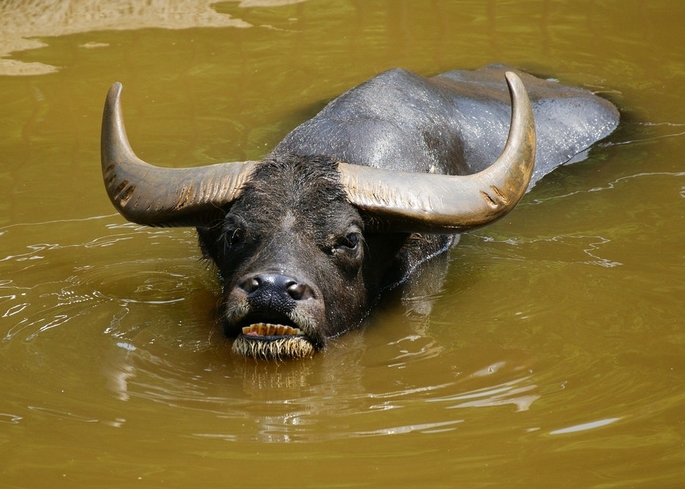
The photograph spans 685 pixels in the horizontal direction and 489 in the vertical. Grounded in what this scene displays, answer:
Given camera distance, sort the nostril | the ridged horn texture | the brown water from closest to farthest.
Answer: the brown water → the nostril → the ridged horn texture

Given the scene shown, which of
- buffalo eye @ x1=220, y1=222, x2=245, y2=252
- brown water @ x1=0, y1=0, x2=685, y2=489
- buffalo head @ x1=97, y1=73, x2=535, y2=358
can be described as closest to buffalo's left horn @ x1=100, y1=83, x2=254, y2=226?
buffalo head @ x1=97, y1=73, x2=535, y2=358

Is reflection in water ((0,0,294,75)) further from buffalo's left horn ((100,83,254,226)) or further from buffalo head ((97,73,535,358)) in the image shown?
buffalo head ((97,73,535,358))

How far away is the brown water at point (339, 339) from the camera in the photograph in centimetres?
363

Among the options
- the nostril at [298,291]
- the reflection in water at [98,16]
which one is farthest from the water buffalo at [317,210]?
the reflection in water at [98,16]

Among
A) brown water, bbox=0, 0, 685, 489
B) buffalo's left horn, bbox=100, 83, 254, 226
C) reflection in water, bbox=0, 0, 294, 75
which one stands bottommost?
brown water, bbox=0, 0, 685, 489

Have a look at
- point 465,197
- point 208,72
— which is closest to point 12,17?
point 208,72

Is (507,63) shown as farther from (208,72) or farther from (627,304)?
(627,304)

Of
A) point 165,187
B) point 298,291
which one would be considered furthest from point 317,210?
point 165,187

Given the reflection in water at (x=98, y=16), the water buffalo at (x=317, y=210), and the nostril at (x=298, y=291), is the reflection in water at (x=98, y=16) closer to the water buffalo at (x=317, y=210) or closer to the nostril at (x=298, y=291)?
the water buffalo at (x=317, y=210)

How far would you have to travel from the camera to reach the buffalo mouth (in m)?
4.52

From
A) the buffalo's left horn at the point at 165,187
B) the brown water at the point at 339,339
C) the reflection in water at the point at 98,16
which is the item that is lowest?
the brown water at the point at 339,339

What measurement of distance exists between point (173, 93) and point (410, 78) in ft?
8.59

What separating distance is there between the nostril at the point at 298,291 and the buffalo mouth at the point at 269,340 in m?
0.14

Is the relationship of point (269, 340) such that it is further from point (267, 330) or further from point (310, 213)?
point (310, 213)
